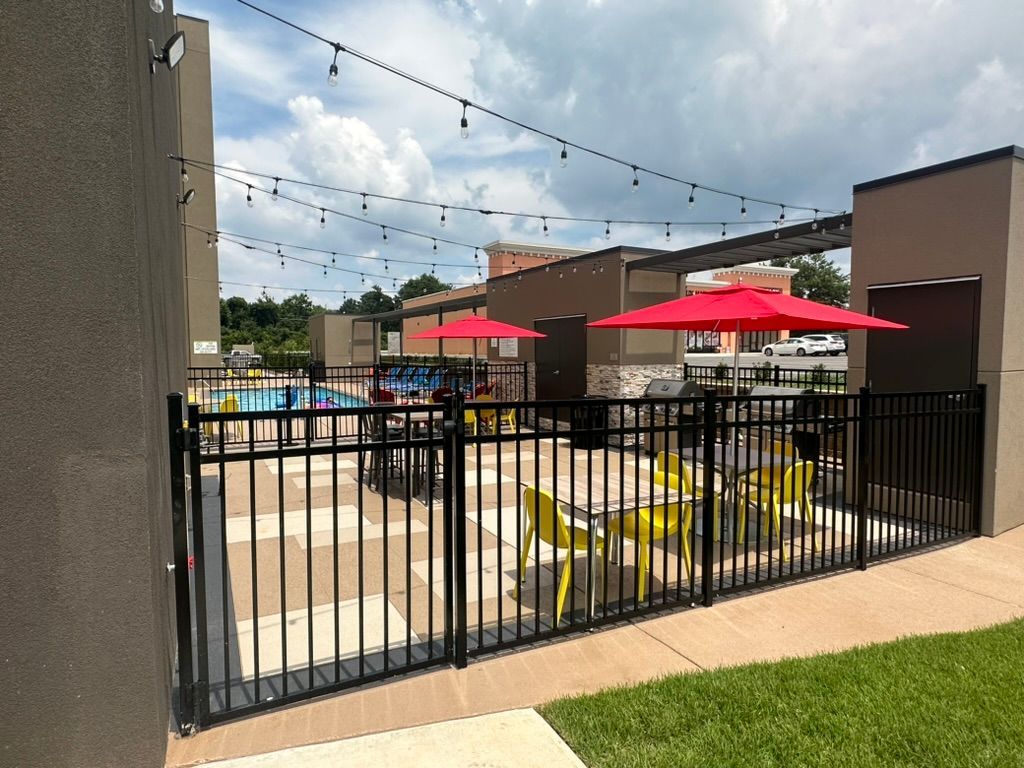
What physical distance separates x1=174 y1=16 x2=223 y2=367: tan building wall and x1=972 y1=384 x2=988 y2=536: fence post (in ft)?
55.2

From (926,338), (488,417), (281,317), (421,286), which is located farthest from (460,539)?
(421,286)

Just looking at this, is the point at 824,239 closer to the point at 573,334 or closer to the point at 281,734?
the point at 573,334

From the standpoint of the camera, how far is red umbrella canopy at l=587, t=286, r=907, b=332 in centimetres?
512

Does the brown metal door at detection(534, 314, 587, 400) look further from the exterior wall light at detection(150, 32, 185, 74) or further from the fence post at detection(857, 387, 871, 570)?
the exterior wall light at detection(150, 32, 185, 74)

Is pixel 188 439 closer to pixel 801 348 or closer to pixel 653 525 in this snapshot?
pixel 653 525

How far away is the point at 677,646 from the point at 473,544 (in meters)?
2.18

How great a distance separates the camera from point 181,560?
2613 mm

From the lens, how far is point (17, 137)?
2.03 meters

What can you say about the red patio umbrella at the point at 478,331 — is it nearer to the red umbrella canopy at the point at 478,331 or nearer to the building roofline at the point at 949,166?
the red umbrella canopy at the point at 478,331

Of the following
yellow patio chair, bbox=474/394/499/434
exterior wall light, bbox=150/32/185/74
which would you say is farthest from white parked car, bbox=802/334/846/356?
exterior wall light, bbox=150/32/185/74

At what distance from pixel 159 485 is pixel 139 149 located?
1.42 meters

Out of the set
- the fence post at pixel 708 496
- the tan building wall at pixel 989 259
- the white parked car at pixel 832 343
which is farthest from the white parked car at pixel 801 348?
the fence post at pixel 708 496

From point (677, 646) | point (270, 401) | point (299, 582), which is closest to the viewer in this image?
point (677, 646)

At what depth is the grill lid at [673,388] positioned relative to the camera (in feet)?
32.7
